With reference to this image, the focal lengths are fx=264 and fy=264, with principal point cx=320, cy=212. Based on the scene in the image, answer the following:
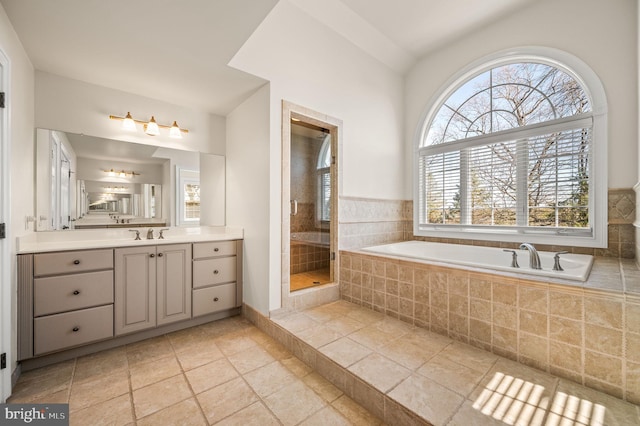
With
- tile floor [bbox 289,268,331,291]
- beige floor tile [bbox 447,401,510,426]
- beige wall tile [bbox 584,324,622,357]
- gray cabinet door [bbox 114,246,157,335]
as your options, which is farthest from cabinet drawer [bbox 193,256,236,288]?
beige wall tile [bbox 584,324,622,357]

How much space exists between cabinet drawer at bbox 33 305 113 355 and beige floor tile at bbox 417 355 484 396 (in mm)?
2366

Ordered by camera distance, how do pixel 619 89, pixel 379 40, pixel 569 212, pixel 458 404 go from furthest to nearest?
pixel 379 40, pixel 569 212, pixel 619 89, pixel 458 404

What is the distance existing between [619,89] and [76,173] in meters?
4.86

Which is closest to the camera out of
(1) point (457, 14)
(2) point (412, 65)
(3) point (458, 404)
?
(3) point (458, 404)

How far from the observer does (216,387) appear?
1.69m

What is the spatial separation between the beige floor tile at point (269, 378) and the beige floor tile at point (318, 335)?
24cm

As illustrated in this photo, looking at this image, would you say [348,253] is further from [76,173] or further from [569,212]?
[76,173]

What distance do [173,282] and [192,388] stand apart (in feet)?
3.45

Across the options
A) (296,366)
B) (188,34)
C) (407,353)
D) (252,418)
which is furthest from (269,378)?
(188,34)

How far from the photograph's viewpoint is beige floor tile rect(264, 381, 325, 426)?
144cm

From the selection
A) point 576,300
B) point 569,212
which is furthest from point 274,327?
point 569,212

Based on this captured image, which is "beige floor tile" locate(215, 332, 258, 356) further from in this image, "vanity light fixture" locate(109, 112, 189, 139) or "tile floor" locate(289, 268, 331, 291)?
"vanity light fixture" locate(109, 112, 189, 139)

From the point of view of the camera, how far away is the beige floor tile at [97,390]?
5.09 ft

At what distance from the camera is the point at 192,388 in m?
1.68
